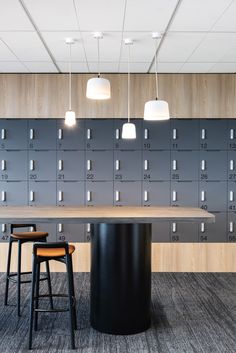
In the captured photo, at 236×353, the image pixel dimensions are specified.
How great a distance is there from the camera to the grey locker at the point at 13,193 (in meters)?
5.04

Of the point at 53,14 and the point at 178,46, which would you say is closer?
the point at 53,14

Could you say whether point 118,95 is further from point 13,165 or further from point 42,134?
point 13,165

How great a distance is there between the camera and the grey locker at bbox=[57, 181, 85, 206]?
507 cm

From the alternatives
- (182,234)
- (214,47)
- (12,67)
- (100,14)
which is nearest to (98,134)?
(12,67)

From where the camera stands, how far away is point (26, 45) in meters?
3.93

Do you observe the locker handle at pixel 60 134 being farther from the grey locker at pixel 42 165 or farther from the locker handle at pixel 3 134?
the locker handle at pixel 3 134

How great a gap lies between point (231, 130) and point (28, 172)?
9.07 feet

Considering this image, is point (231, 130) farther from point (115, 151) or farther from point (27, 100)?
point (27, 100)

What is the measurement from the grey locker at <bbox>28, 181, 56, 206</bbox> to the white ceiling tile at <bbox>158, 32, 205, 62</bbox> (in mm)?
2149

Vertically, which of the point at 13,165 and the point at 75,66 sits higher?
the point at 75,66

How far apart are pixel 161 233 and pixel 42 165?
1.83m

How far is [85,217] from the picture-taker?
291 cm

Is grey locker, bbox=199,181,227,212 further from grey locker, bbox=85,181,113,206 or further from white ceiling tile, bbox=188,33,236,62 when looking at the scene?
white ceiling tile, bbox=188,33,236,62

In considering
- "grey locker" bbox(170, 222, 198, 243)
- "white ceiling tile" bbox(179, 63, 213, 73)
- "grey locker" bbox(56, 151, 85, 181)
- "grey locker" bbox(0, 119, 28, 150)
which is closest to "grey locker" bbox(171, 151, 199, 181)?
"grey locker" bbox(170, 222, 198, 243)
